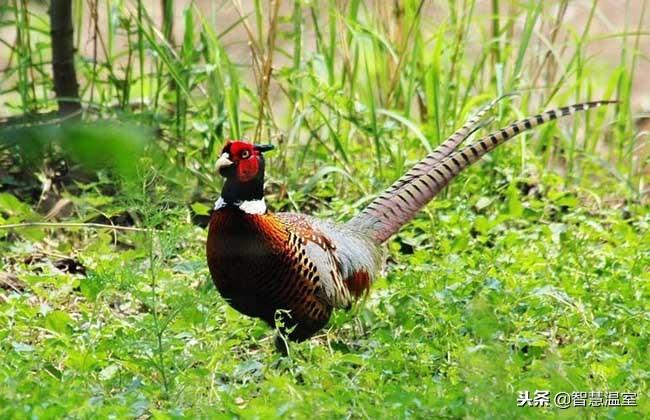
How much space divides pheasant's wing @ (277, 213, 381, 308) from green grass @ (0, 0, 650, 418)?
10 cm

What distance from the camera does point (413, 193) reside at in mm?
5047

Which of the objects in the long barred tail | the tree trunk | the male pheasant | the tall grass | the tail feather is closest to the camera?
the male pheasant

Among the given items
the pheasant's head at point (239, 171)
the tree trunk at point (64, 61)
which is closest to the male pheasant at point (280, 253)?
the pheasant's head at point (239, 171)

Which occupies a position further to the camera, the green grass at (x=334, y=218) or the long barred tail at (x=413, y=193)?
the long barred tail at (x=413, y=193)

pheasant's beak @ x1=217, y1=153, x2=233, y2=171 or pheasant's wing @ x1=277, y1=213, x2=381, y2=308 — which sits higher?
pheasant's beak @ x1=217, y1=153, x2=233, y2=171

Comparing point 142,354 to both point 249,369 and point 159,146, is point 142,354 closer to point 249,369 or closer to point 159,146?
point 249,369

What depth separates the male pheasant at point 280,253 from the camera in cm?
439

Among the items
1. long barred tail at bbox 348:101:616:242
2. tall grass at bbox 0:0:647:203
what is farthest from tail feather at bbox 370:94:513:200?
tall grass at bbox 0:0:647:203

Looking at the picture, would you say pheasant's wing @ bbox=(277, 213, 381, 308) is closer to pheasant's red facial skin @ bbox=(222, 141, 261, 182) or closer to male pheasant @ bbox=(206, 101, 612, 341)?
male pheasant @ bbox=(206, 101, 612, 341)

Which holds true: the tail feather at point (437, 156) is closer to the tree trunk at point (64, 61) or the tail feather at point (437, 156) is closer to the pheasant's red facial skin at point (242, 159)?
the pheasant's red facial skin at point (242, 159)

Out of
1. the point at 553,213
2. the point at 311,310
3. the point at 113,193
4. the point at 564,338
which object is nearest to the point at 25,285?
the point at 113,193

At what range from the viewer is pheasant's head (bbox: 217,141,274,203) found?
14.6 feet

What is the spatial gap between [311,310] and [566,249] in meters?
1.48

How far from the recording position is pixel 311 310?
15.0ft
